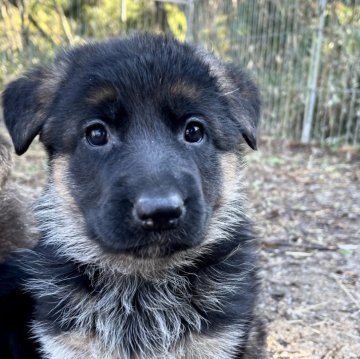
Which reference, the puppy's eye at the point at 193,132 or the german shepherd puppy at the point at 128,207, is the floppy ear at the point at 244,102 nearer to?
the german shepherd puppy at the point at 128,207

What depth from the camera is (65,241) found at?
9.83 feet

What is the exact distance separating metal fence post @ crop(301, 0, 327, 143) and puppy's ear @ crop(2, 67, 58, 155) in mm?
8009

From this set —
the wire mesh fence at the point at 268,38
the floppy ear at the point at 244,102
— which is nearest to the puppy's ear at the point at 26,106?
the floppy ear at the point at 244,102

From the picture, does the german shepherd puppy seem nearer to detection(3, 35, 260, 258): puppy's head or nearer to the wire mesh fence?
detection(3, 35, 260, 258): puppy's head

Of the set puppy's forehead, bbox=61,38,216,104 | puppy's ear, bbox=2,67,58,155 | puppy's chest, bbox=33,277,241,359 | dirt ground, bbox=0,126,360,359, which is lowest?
dirt ground, bbox=0,126,360,359

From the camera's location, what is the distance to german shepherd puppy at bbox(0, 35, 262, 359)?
2.58 meters

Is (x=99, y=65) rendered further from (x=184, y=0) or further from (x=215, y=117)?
(x=184, y=0)

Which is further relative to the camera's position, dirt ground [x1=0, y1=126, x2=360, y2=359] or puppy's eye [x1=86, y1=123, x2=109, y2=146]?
dirt ground [x1=0, y1=126, x2=360, y2=359]

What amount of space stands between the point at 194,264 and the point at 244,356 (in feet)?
1.77

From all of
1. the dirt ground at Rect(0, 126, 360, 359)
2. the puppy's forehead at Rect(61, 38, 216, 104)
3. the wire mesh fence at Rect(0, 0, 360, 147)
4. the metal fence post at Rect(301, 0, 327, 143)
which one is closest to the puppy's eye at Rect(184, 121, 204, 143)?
the puppy's forehead at Rect(61, 38, 216, 104)

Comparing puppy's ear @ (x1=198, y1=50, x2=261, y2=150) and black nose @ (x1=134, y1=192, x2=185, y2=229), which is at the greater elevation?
puppy's ear @ (x1=198, y1=50, x2=261, y2=150)

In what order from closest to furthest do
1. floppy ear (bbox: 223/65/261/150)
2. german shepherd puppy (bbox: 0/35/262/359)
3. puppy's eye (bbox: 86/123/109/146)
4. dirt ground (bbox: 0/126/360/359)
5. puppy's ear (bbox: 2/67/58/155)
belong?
german shepherd puppy (bbox: 0/35/262/359), puppy's eye (bbox: 86/123/109/146), puppy's ear (bbox: 2/67/58/155), floppy ear (bbox: 223/65/261/150), dirt ground (bbox: 0/126/360/359)

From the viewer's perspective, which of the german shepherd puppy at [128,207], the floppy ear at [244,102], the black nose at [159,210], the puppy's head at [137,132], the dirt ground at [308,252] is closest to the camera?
the black nose at [159,210]

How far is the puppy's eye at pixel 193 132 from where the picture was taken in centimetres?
280
